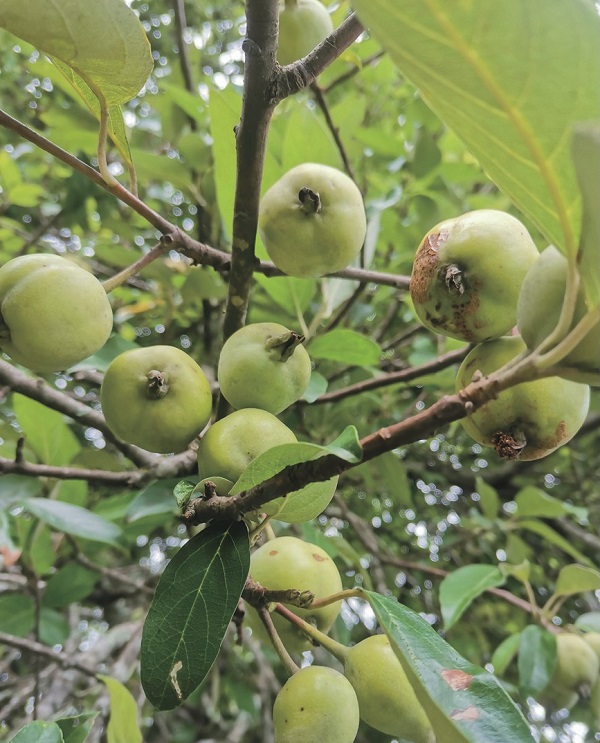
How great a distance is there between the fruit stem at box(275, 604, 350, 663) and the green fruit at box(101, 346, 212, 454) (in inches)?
12.1

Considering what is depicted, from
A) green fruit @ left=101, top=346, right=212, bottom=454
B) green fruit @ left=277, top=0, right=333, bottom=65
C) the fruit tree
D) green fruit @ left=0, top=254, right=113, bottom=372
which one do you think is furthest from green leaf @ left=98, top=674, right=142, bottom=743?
green fruit @ left=277, top=0, right=333, bottom=65

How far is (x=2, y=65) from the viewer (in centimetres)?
300

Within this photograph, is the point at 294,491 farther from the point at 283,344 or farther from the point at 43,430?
the point at 43,430

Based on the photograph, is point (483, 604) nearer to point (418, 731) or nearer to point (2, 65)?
point (418, 731)

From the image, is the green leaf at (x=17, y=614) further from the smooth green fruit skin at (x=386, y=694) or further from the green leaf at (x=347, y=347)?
the smooth green fruit skin at (x=386, y=694)

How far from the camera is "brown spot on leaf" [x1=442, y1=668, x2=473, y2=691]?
62 cm

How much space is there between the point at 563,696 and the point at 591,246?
1.94 m

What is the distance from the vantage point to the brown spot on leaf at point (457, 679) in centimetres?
62

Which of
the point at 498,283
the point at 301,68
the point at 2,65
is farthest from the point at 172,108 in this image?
the point at 498,283

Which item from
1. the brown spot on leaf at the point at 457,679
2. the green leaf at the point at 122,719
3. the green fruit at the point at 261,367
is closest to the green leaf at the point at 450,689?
the brown spot on leaf at the point at 457,679

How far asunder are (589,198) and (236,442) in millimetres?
533

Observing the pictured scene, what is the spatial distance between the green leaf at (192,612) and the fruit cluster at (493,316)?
0.36 metres

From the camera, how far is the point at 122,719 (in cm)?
115

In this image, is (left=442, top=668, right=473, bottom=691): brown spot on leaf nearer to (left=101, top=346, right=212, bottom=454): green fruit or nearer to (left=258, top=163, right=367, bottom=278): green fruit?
(left=101, top=346, right=212, bottom=454): green fruit
